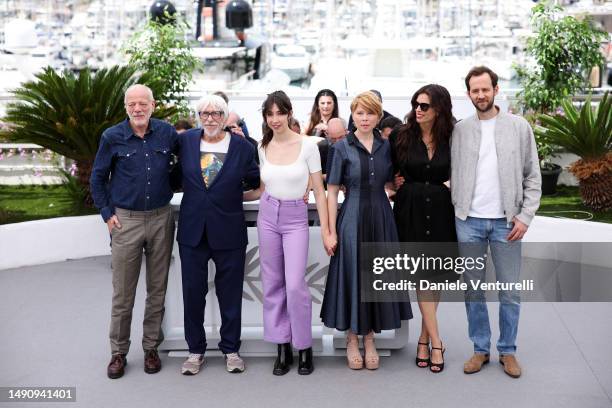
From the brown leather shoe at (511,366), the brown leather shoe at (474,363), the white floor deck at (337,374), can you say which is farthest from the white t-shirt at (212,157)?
the brown leather shoe at (511,366)

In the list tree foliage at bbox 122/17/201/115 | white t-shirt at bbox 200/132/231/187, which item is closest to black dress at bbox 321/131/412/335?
white t-shirt at bbox 200/132/231/187

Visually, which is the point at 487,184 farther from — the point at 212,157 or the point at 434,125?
the point at 212,157

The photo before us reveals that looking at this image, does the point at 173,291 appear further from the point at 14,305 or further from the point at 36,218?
the point at 36,218

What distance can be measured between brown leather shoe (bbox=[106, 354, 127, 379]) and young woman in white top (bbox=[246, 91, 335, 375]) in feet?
2.82

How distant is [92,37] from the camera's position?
1331 inches

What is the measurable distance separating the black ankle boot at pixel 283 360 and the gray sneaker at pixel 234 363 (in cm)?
20

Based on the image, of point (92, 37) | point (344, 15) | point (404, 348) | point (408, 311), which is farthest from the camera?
point (344, 15)

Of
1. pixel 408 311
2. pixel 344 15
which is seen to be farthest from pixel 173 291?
pixel 344 15

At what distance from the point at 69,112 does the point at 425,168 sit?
14.1ft

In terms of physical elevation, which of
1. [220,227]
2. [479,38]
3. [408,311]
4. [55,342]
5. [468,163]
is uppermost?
[479,38]

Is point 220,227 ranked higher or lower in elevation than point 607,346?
higher

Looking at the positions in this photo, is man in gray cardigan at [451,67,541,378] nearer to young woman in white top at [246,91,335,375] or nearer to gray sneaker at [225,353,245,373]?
young woman in white top at [246,91,335,375]

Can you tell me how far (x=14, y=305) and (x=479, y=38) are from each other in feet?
84.1

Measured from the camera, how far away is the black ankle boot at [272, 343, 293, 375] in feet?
16.0
